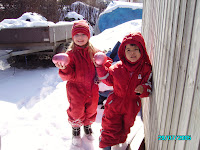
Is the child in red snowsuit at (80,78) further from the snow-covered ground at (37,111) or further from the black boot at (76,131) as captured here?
the snow-covered ground at (37,111)

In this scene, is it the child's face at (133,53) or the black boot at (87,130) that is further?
the black boot at (87,130)

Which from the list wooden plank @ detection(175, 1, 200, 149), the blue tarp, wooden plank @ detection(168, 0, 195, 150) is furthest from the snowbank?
wooden plank @ detection(175, 1, 200, 149)

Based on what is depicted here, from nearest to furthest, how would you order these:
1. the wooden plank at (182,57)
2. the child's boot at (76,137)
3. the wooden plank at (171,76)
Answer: the wooden plank at (182,57) < the wooden plank at (171,76) < the child's boot at (76,137)

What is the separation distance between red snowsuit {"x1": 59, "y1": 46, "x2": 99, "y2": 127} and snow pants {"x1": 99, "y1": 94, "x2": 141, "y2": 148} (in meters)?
0.38

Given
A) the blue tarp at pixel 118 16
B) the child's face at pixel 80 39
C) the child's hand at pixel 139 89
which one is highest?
the blue tarp at pixel 118 16

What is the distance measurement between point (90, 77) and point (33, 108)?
1649 millimetres

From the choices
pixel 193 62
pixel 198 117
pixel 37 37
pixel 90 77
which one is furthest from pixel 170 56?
pixel 37 37

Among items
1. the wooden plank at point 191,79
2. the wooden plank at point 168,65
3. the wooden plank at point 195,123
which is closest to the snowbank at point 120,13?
the wooden plank at point 168,65

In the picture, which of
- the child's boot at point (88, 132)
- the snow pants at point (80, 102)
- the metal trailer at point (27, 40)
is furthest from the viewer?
the metal trailer at point (27, 40)

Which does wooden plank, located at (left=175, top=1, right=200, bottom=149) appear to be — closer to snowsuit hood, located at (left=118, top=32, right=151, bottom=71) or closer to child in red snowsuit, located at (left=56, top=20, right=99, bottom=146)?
snowsuit hood, located at (left=118, top=32, right=151, bottom=71)

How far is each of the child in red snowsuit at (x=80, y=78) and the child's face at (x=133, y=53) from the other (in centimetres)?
64

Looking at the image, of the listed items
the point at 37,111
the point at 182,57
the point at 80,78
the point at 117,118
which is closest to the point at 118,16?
the point at 37,111

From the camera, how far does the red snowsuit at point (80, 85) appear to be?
7.47 ft

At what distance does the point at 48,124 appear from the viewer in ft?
9.55
